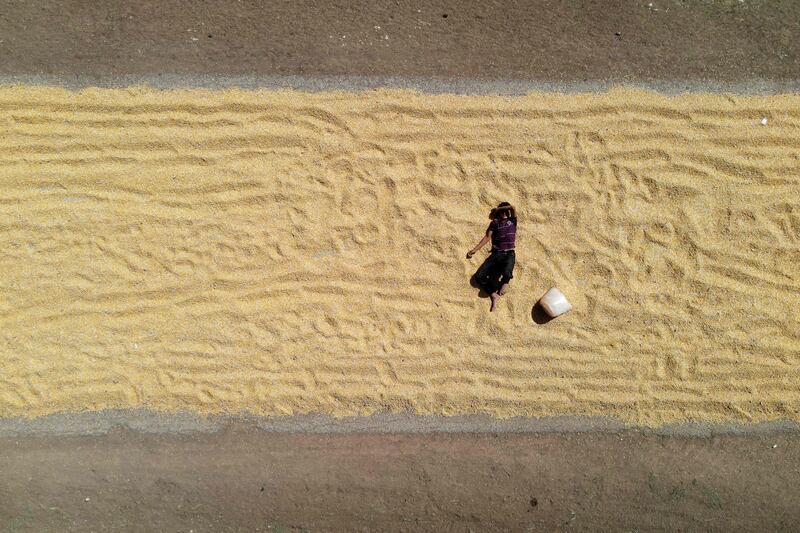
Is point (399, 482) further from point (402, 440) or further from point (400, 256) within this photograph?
point (400, 256)

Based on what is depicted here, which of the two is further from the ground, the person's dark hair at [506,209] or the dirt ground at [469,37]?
the dirt ground at [469,37]

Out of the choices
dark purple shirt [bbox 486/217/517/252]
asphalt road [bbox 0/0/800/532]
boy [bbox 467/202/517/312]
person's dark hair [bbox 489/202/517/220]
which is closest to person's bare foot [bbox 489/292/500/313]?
boy [bbox 467/202/517/312]

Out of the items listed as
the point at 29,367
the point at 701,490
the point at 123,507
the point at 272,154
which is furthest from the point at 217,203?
the point at 701,490

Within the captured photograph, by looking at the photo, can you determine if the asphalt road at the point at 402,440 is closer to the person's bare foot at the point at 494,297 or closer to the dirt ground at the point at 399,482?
the dirt ground at the point at 399,482

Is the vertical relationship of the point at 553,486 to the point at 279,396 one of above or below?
below

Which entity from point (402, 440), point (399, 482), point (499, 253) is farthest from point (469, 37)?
point (399, 482)

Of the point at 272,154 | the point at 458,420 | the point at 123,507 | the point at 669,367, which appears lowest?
the point at 123,507

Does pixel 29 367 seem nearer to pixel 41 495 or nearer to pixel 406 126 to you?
pixel 41 495

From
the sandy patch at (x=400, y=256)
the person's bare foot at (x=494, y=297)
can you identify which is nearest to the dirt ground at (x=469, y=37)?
the sandy patch at (x=400, y=256)
